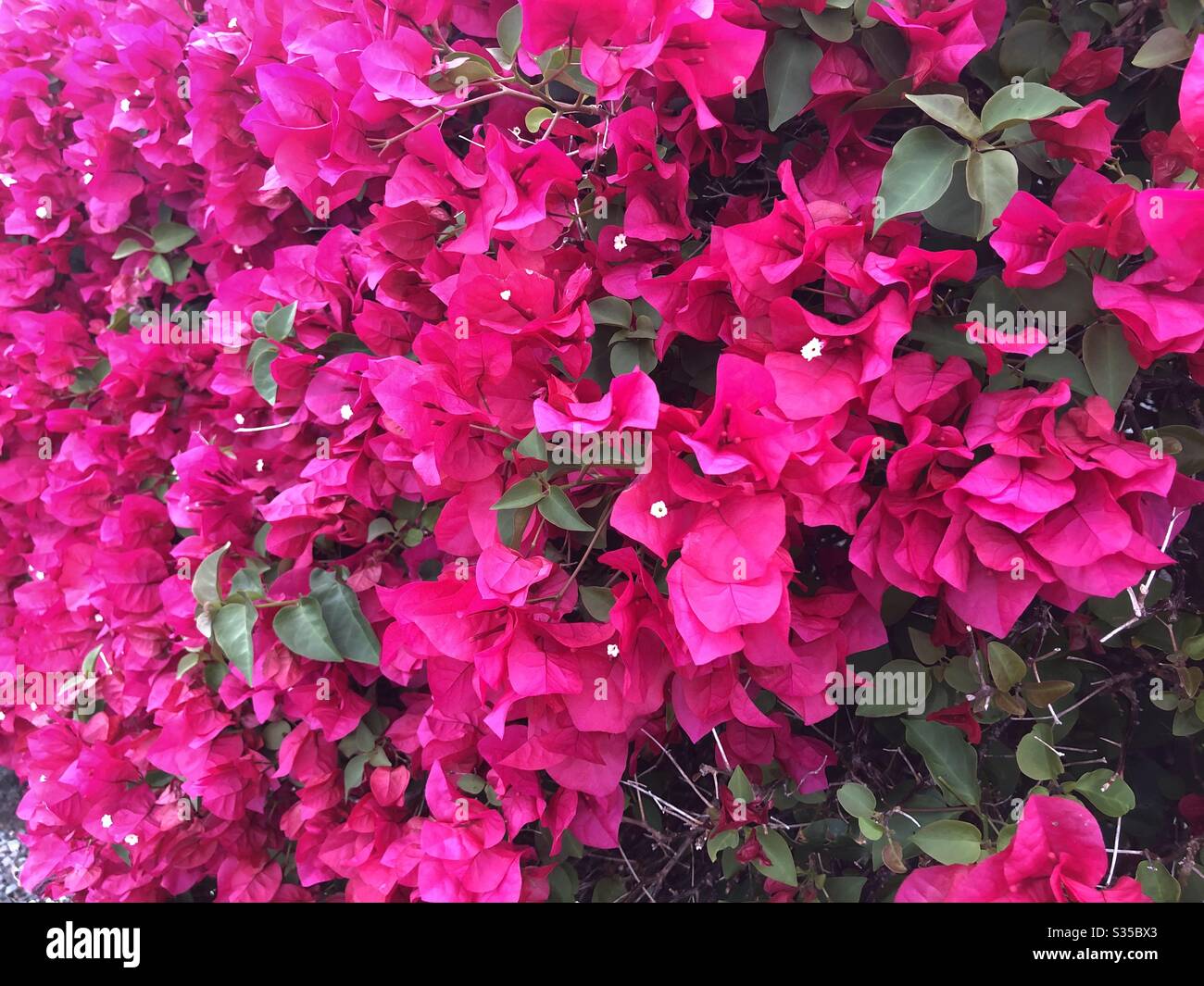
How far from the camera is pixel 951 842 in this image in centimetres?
70

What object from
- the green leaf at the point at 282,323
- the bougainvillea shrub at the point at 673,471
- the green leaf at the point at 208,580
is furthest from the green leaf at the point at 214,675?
the green leaf at the point at 282,323

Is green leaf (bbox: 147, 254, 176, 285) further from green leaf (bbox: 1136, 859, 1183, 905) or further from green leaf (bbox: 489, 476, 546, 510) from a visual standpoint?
green leaf (bbox: 1136, 859, 1183, 905)

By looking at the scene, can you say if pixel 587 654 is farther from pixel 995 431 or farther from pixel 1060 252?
pixel 1060 252

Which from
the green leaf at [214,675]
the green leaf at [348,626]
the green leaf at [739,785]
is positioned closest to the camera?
the green leaf at [739,785]

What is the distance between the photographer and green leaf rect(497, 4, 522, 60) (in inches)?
30.2

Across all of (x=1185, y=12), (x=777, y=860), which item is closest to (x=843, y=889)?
(x=777, y=860)

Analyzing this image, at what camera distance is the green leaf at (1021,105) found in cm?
60

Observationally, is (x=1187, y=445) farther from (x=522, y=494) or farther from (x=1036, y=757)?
(x=522, y=494)

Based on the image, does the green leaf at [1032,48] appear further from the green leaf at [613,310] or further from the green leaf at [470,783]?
the green leaf at [470,783]

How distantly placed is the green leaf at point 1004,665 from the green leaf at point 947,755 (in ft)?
0.26

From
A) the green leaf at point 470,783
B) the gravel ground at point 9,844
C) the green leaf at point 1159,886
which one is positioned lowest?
the gravel ground at point 9,844

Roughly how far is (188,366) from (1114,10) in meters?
1.24
